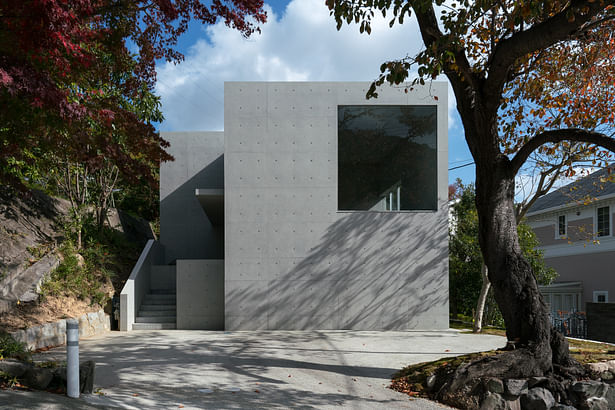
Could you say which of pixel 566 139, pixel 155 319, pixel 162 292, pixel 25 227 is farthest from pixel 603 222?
pixel 25 227

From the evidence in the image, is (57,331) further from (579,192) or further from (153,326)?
(579,192)

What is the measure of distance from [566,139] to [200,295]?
969cm

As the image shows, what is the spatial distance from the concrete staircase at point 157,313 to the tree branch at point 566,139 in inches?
387

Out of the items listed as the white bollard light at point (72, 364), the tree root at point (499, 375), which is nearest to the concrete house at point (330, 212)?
the tree root at point (499, 375)

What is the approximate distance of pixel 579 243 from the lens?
68.3ft

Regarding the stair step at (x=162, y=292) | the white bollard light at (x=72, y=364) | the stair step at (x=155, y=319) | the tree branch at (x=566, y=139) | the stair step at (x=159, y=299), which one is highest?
the tree branch at (x=566, y=139)

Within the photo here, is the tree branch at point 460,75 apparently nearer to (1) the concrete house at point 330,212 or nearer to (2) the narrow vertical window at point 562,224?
(1) the concrete house at point 330,212

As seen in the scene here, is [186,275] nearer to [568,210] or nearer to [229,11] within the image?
[229,11]

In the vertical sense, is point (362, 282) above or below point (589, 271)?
above

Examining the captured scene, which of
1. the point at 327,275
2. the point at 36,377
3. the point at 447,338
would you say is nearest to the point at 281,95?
the point at 327,275

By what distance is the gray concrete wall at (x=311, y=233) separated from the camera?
12570mm

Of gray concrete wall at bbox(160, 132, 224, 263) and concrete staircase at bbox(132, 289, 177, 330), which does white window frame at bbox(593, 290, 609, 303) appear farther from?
concrete staircase at bbox(132, 289, 177, 330)

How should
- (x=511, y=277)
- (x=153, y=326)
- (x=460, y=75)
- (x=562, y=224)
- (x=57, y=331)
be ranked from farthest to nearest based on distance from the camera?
(x=562, y=224)
(x=153, y=326)
(x=57, y=331)
(x=460, y=75)
(x=511, y=277)

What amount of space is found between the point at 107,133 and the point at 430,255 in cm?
859
